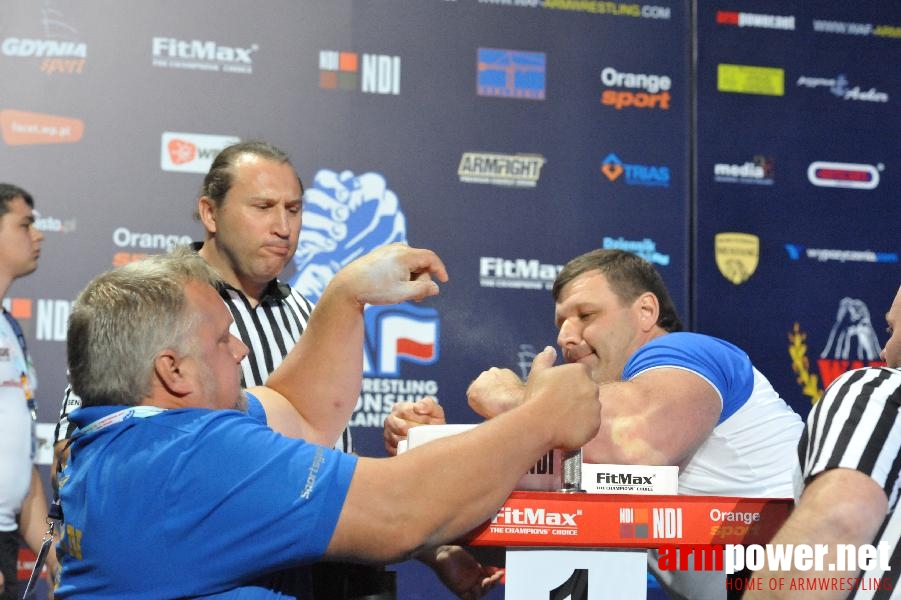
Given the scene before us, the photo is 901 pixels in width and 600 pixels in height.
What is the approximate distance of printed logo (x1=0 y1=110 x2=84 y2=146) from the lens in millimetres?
4008

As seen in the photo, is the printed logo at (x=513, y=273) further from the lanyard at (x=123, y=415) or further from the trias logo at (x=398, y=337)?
the lanyard at (x=123, y=415)

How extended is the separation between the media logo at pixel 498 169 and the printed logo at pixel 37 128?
147 cm

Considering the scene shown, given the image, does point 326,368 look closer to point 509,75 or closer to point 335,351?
point 335,351

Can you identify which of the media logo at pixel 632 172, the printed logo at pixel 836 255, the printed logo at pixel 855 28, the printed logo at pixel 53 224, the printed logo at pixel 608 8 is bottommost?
the printed logo at pixel 836 255

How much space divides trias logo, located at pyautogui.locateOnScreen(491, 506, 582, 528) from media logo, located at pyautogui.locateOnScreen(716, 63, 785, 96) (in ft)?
11.5

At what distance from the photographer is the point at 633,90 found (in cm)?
457

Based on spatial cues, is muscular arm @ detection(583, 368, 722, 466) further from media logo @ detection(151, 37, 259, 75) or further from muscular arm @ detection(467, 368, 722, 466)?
media logo @ detection(151, 37, 259, 75)

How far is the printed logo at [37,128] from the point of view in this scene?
13.1ft

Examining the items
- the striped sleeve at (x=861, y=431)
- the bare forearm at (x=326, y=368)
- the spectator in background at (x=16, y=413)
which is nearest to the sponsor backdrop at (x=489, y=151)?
the spectator in background at (x=16, y=413)

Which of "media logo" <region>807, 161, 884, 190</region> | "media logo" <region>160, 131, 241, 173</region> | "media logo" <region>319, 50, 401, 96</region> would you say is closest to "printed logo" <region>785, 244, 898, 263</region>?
"media logo" <region>807, 161, 884, 190</region>

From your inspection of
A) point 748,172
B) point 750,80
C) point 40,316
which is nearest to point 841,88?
point 750,80

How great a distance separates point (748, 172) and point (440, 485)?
11.7 feet

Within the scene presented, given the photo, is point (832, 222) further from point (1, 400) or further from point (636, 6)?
point (1, 400)

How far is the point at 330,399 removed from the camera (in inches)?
74.9
